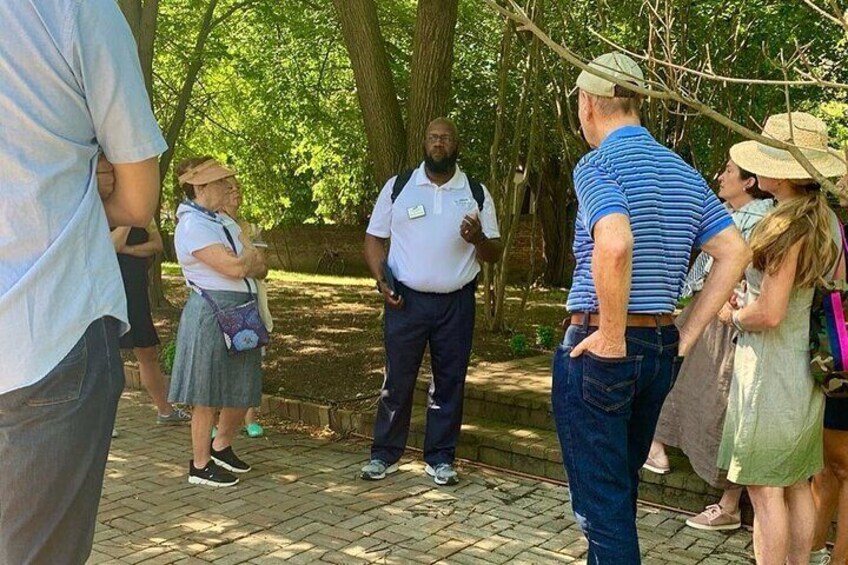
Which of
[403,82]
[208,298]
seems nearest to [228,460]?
[208,298]

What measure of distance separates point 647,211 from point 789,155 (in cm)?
100

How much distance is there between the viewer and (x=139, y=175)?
1.94 metres

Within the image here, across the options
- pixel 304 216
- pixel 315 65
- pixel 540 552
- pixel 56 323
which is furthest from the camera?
pixel 304 216

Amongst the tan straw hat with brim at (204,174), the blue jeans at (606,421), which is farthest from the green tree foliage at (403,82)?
the tan straw hat with brim at (204,174)

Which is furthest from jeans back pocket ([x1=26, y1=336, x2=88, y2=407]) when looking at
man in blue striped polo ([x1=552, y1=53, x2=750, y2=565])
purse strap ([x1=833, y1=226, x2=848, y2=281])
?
purse strap ([x1=833, y1=226, x2=848, y2=281])

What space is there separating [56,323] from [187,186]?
13.0 feet

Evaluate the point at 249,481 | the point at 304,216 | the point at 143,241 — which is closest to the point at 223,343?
the point at 249,481

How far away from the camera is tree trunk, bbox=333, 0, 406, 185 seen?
7719 millimetres

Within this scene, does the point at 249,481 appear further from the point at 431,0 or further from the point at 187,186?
the point at 431,0

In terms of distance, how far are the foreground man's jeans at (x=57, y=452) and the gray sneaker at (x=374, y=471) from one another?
3.72 m

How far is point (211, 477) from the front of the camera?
5.43 meters

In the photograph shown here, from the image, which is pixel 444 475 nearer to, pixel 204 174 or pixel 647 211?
pixel 204 174

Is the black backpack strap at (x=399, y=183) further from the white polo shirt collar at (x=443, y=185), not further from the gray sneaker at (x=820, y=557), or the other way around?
the gray sneaker at (x=820, y=557)

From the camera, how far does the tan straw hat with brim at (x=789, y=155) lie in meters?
3.64
